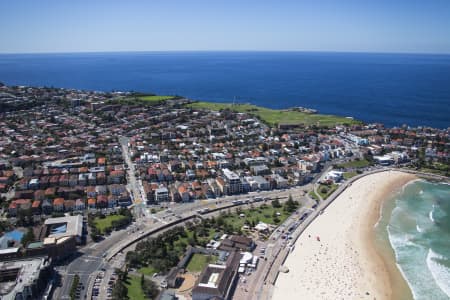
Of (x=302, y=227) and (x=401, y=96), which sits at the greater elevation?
(x=401, y=96)

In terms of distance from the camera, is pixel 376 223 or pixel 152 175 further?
pixel 152 175

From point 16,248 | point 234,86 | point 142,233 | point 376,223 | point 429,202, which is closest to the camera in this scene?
point 16,248

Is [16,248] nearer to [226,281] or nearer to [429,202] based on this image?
[226,281]

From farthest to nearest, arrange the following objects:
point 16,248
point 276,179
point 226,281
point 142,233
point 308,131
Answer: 1. point 308,131
2. point 276,179
3. point 142,233
4. point 16,248
5. point 226,281

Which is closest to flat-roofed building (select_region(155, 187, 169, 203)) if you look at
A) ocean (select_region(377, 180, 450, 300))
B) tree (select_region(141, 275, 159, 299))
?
tree (select_region(141, 275, 159, 299))

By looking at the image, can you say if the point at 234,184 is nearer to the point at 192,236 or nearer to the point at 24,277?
the point at 192,236

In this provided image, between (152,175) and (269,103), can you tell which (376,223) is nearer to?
(152,175)

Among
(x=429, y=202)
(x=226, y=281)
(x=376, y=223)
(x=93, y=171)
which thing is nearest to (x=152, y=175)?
(x=93, y=171)
